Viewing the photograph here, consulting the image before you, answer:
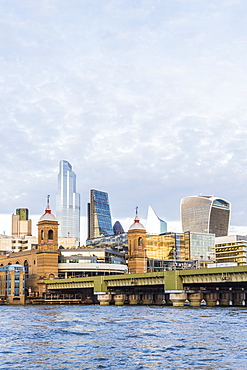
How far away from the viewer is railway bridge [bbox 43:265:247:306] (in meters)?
127

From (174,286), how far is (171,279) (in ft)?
6.80

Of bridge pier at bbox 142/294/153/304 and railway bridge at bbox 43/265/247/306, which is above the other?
railway bridge at bbox 43/265/247/306

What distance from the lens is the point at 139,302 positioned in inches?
7126

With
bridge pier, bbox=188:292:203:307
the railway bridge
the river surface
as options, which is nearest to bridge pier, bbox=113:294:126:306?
the railway bridge

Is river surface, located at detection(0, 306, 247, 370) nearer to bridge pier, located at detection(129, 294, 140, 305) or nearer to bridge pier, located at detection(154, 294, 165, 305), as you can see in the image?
bridge pier, located at detection(154, 294, 165, 305)

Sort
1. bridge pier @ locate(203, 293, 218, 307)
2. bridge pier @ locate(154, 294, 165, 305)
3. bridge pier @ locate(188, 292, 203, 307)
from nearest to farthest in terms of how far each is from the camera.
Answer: bridge pier @ locate(188, 292, 203, 307), bridge pier @ locate(203, 293, 218, 307), bridge pier @ locate(154, 294, 165, 305)

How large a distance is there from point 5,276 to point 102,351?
15343cm

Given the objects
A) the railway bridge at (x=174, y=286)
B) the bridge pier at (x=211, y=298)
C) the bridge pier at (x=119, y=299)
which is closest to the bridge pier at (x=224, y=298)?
the railway bridge at (x=174, y=286)

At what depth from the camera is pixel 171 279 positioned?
139 metres

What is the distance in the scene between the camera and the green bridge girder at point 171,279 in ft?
404

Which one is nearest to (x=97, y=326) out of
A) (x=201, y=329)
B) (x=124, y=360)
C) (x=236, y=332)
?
(x=201, y=329)

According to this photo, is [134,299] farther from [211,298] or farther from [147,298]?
[211,298]

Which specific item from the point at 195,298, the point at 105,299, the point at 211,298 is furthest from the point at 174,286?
the point at 105,299

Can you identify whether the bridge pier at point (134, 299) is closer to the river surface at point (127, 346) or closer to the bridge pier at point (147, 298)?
the bridge pier at point (147, 298)
